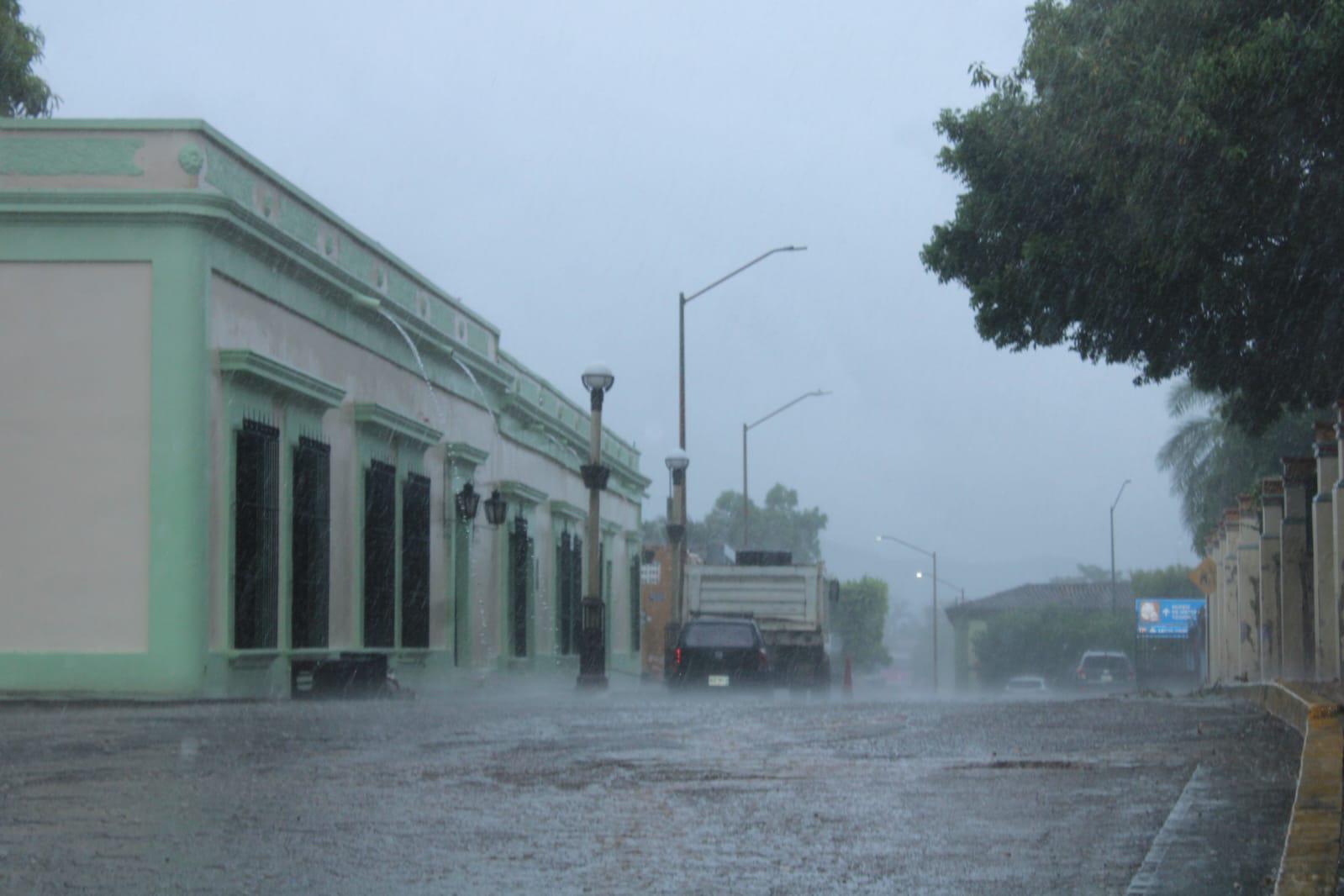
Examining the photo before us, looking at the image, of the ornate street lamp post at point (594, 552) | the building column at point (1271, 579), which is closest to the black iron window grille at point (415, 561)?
the ornate street lamp post at point (594, 552)

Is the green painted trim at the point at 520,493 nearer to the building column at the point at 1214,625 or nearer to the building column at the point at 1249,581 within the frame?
the building column at the point at 1249,581

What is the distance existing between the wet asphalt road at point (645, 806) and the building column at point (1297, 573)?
36.1 feet

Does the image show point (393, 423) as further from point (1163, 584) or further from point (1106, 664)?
point (1163, 584)

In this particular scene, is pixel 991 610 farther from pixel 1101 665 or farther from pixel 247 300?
pixel 247 300

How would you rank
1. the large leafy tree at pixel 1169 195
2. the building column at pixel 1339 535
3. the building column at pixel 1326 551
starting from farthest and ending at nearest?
1. the building column at pixel 1326 551
2. the building column at pixel 1339 535
3. the large leafy tree at pixel 1169 195

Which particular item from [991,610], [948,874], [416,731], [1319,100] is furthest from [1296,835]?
[991,610]

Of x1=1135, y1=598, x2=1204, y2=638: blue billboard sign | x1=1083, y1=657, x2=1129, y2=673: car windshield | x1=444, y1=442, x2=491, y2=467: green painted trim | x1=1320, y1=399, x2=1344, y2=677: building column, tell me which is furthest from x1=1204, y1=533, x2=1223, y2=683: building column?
x1=1135, y1=598, x2=1204, y2=638: blue billboard sign

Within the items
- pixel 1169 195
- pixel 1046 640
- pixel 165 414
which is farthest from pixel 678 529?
pixel 1046 640

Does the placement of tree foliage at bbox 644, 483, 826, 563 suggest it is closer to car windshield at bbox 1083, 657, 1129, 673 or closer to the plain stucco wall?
car windshield at bbox 1083, 657, 1129, 673

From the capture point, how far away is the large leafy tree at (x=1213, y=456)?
46281 mm

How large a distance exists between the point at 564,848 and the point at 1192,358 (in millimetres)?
14017

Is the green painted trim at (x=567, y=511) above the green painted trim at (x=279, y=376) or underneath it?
underneath

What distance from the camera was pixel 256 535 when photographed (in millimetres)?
22812

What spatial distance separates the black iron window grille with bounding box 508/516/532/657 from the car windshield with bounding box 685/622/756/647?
34.7 feet
